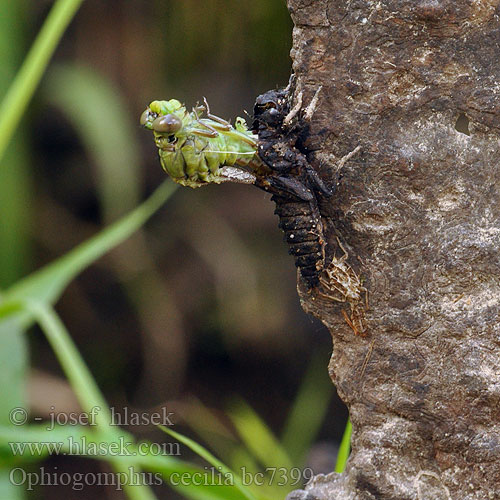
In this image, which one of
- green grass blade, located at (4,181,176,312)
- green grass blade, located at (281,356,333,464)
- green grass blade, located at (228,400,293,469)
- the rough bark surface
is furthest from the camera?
green grass blade, located at (281,356,333,464)

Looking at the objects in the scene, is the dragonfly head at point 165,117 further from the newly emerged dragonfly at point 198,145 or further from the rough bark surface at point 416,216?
the rough bark surface at point 416,216

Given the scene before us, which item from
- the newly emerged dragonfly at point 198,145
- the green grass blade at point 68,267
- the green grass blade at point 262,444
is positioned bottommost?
the green grass blade at point 262,444

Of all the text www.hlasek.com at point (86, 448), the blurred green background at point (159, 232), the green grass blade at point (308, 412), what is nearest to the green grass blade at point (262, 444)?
the green grass blade at point (308, 412)

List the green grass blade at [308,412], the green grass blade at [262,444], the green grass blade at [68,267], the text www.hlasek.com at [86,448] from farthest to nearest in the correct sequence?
the green grass blade at [308,412] → the green grass blade at [262,444] → the green grass blade at [68,267] → the text www.hlasek.com at [86,448]

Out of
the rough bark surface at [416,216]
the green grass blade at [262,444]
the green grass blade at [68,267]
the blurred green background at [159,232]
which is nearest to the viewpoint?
the rough bark surface at [416,216]

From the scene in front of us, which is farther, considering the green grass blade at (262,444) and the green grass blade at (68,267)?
the green grass blade at (262,444)

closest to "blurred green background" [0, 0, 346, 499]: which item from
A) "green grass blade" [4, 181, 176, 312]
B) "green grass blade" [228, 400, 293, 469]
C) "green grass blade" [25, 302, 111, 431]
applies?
"green grass blade" [228, 400, 293, 469]

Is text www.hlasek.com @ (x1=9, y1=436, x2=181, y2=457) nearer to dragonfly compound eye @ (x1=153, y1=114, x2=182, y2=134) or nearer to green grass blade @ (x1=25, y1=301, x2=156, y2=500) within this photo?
green grass blade @ (x1=25, y1=301, x2=156, y2=500)
